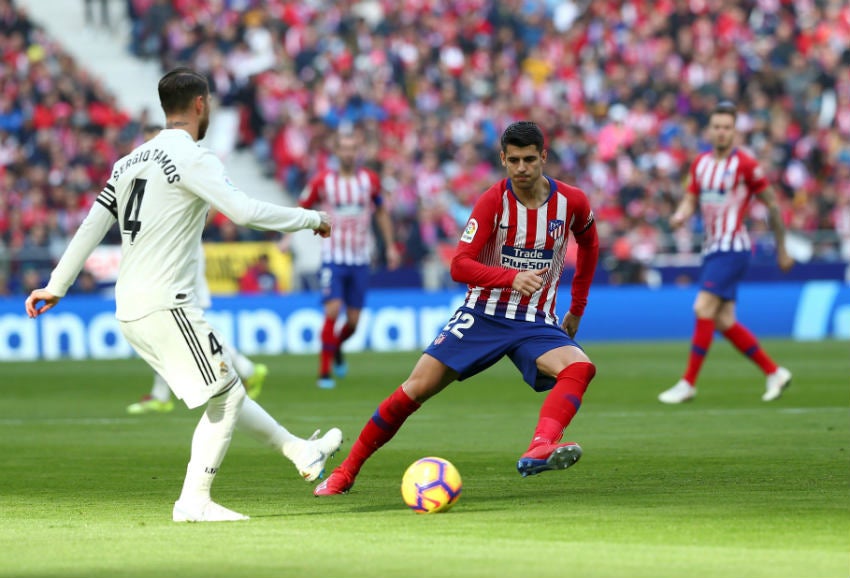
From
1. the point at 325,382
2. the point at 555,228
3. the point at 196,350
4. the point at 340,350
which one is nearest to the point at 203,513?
the point at 196,350

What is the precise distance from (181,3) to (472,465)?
75.2 ft

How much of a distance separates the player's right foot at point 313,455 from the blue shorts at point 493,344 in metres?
0.71

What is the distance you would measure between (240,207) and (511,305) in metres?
1.79

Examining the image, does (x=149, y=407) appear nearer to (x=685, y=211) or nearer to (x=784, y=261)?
(x=685, y=211)

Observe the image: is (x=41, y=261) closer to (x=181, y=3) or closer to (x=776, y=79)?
(x=181, y=3)

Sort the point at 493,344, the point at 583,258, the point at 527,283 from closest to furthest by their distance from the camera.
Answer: the point at 527,283 < the point at 493,344 < the point at 583,258

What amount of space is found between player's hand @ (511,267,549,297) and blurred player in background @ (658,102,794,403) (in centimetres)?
616

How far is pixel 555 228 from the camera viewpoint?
8.04 meters

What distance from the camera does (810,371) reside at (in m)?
17.0

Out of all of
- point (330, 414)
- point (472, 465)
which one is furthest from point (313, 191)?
point (472, 465)

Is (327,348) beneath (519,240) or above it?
beneath

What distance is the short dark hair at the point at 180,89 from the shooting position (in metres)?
7.08

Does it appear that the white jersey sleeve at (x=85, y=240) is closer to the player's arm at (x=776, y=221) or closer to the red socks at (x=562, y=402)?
the red socks at (x=562, y=402)

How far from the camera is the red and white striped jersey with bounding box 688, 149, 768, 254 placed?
533 inches
